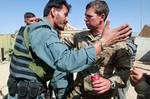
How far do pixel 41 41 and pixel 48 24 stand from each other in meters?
0.31

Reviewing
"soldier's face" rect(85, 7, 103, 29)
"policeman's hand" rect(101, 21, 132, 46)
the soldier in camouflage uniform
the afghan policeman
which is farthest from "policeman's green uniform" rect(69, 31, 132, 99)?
"policeman's hand" rect(101, 21, 132, 46)

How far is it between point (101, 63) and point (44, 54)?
1.12 metres

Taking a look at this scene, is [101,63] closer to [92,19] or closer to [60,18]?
[92,19]

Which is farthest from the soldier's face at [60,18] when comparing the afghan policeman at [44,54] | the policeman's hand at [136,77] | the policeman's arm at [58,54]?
the policeman's hand at [136,77]

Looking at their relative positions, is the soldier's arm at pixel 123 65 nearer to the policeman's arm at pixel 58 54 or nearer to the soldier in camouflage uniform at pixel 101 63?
the soldier in camouflage uniform at pixel 101 63

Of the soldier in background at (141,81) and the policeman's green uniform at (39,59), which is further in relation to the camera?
the policeman's green uniform at (39,59)

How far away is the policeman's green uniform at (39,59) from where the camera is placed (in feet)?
12.8

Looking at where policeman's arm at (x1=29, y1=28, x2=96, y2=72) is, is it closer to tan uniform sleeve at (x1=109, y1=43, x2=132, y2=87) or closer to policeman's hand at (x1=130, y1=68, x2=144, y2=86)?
policeman's hand at (x1=130, y1=68, x2=144, y2=86)

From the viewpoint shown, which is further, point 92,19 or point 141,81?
point 92,19

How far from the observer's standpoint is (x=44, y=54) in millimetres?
3979

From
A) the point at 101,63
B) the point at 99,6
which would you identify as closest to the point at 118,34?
the point at 101,63

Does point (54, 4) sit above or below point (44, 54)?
above

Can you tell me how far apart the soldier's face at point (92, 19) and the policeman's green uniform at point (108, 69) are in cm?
14

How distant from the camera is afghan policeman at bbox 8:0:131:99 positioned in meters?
3.90
